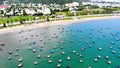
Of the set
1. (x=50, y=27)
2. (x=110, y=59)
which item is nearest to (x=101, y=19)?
(x=50, y=27)

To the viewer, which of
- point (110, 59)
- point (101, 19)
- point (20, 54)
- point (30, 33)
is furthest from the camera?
point (101, 19)

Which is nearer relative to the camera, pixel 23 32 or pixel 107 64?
pixel 107 64

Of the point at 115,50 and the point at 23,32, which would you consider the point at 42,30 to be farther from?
the point at 115,50

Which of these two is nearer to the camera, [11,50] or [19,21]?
[11,50]

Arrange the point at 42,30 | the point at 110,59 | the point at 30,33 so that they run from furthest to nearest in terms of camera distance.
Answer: the point at 42,30 → the point at 30,33 → the point at 110,59

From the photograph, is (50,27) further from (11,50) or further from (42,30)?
(11,50)

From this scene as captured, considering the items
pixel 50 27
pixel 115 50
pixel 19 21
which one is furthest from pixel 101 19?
pixel 115 50
